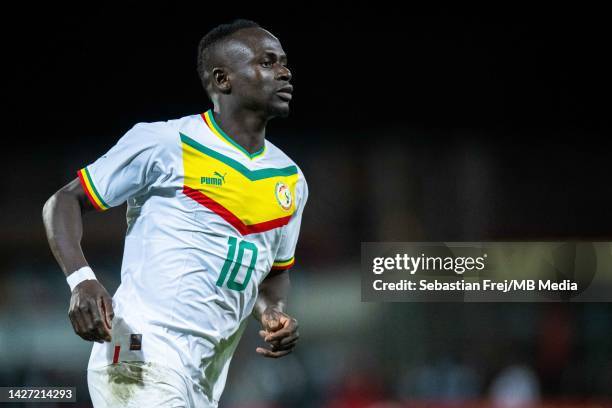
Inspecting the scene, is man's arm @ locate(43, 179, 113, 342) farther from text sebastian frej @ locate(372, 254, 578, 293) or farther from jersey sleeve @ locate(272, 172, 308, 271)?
text sebastian frej @ locate(372, 254, 578, 293)

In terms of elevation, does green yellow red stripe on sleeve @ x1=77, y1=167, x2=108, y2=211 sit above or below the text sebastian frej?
below

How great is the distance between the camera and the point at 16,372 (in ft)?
24.3

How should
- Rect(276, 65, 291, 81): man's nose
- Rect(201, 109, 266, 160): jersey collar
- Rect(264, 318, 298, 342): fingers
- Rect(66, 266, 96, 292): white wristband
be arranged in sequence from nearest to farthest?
Rect(66, 266, 96, 292): white wristband
Rect(264, 318, 298, 342): fingers
Rect(201, 109, 266, 160): jersey collar
Rect(276, 65, 291, 81): man's nose

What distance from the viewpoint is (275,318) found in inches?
120

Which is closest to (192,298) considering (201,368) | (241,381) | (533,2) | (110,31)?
(201,368)

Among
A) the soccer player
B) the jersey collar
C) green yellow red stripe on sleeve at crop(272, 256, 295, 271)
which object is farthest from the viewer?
green yellow red stripe on sleeve at crop(272, 256, 295, 271)

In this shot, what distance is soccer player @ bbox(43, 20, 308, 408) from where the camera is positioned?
2844 mm

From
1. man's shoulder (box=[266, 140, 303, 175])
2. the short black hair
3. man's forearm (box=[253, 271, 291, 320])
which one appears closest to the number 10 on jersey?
man's forearm (box=[253, 271, 291, 320])

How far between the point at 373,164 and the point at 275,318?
5.52 meters

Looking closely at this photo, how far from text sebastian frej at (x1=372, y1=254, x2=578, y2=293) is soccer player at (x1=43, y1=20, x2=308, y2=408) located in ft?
14.6

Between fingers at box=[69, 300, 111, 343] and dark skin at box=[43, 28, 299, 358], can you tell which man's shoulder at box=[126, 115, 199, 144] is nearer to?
dark skin at box=[43, 28, 299, 358]

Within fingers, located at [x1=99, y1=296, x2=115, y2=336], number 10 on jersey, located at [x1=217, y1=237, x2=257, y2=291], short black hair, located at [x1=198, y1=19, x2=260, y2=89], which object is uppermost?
short black hair, located at [x1=198, y1=19, x2=260, y2=89]

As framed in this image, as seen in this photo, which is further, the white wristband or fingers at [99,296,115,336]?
the white wristband

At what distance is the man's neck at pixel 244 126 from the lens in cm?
329
